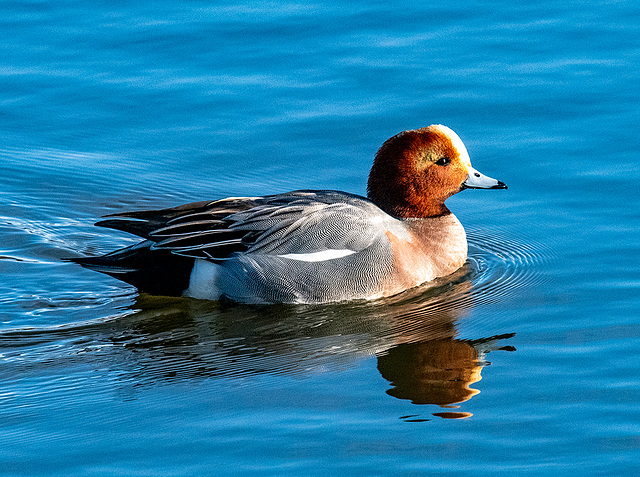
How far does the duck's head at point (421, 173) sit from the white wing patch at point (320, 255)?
646 mm

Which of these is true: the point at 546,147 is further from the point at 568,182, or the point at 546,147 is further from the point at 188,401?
the point at 188,401

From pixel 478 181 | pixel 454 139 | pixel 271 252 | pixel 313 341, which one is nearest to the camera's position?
pixel 313 341

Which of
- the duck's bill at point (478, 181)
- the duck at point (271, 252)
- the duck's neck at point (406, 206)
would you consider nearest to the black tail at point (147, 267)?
the duck at point (271, 252)

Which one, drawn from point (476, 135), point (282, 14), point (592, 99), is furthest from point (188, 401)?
point (282, 14)

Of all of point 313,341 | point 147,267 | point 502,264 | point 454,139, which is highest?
point 454,139

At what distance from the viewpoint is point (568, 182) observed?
27.2ft

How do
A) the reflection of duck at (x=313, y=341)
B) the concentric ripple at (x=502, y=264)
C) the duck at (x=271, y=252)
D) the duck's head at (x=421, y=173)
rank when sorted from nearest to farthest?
the reflection of duck at (x=313, y=341)
the duck at (x=271, y=252)
the concentric ripple at (x=502, y=264)
the duck's head at (x=421, y=173)

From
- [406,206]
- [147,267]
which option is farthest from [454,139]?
[147,267]

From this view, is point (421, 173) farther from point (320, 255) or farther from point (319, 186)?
point (319, 186)

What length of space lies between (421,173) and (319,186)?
1.23 metres

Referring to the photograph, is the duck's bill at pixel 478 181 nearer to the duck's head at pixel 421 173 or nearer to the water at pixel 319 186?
the duck's head at pixel 421 173

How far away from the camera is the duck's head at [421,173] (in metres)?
7.48

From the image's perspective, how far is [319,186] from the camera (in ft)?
28.0

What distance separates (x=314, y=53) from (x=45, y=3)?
3061 mm
